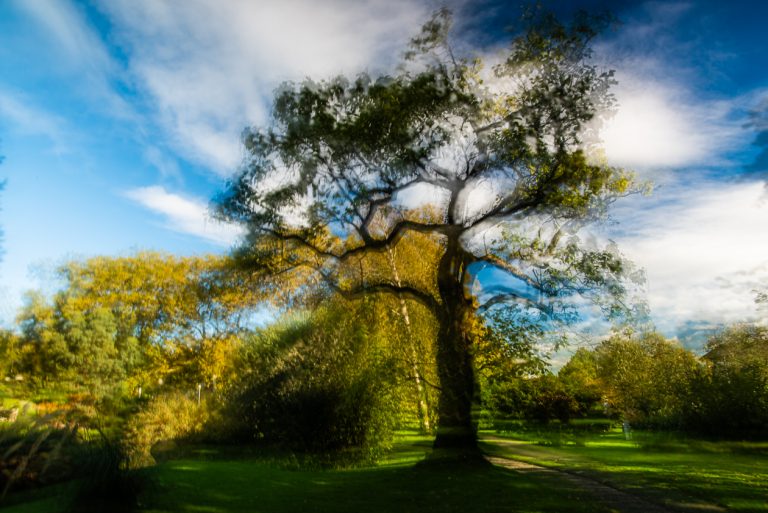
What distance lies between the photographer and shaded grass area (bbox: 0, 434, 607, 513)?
26.4ft

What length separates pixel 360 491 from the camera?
9875 mm

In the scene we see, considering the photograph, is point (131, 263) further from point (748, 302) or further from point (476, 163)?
point (748, 302)

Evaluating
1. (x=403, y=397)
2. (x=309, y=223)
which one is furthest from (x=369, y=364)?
(x=309, y=223)

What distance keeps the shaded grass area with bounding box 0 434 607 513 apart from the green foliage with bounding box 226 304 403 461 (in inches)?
68.4

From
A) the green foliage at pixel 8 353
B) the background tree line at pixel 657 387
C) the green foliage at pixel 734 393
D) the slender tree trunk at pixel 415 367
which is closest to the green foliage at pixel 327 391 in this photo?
the slender tree trunk at pixel 415 367

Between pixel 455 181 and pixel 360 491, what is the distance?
9126 millimetres

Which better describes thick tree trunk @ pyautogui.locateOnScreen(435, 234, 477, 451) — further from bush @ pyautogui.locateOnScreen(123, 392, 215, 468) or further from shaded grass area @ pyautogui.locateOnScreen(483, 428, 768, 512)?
bush @ pyautogui.locateOnScreen(123, 392, 215, 468)

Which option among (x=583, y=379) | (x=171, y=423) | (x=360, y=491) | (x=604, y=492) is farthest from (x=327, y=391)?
(x=171, y=423)

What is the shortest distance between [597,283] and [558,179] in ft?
10.9

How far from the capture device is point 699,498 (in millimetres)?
8211

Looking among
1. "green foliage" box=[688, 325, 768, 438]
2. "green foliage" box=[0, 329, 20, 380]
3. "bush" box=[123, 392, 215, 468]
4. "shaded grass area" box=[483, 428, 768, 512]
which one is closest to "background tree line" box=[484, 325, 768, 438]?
"green foliage" box=[688, 325, 768, 438]

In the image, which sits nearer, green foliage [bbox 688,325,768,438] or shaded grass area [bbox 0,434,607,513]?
shaded grass area [bbox 0,434,607,513]

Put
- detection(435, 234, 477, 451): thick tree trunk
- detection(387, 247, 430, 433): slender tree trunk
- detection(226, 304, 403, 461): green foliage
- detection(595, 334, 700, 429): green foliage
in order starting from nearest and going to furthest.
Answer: detection(435, 234, 477, 451): thick tree trunk
detection(387, 247, 430, 433): slender tree trunk
detection(226, 304, 403, 461): green foliage
detection(595, 334, 700, 429): green foliage

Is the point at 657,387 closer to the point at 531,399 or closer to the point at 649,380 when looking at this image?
the point at 649,380
